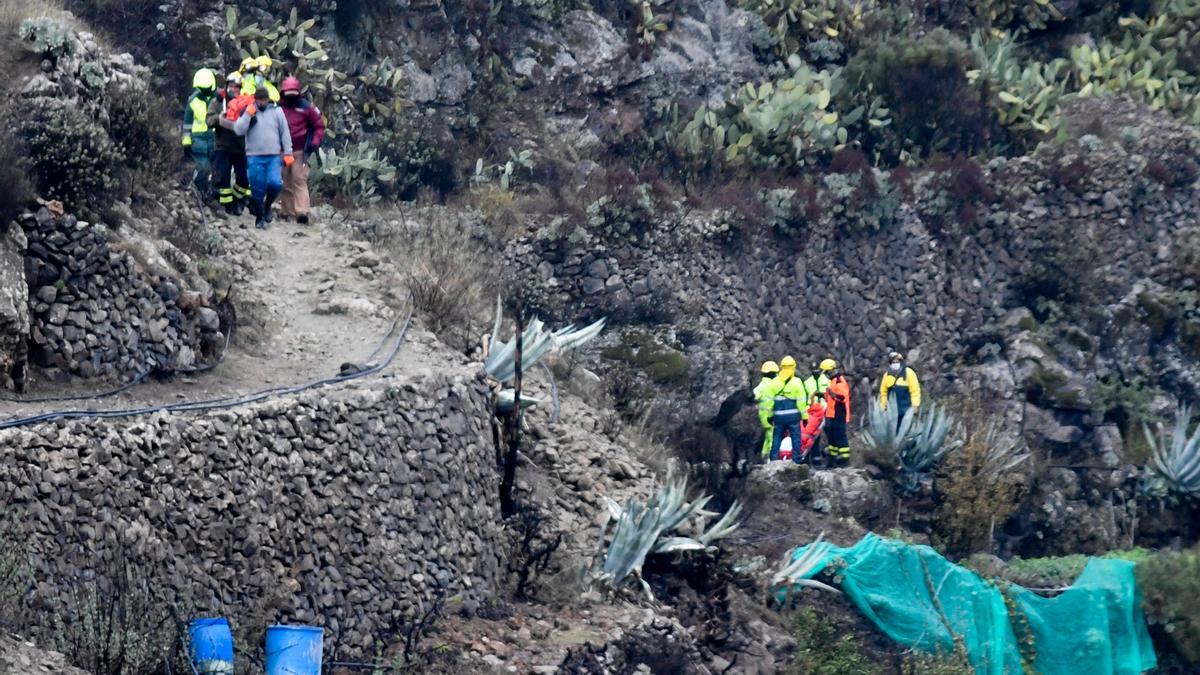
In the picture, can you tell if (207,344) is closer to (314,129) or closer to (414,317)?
(414,317)

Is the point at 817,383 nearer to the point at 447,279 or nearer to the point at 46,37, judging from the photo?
the point at 447,279

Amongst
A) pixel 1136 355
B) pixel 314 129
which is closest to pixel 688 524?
pixel 314 129

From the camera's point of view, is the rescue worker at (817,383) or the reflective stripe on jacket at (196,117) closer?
the reflective stripe on jacket at (196,117)

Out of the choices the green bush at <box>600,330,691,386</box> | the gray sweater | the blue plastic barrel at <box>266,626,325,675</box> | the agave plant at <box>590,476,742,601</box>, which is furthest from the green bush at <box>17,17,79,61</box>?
the green bush at <box>600,330,691,386</box>

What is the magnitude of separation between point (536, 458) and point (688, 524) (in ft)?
4.56

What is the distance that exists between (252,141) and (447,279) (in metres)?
2.04

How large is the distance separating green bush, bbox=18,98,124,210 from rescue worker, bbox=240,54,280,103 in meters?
3.14

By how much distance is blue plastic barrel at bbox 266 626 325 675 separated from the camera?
40.8 ft

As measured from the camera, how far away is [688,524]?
16875mm

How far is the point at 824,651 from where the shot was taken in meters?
17.3

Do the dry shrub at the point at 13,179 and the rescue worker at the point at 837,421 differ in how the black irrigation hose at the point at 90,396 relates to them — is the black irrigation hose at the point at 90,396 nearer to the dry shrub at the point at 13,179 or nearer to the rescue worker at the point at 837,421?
the dry shrub at the point at 13,179

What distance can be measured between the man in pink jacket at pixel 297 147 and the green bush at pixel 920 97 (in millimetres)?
Answer: 9617

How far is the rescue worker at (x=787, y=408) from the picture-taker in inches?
850

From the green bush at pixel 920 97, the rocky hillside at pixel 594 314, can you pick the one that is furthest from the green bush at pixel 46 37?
the green bush at pixel 920 97
